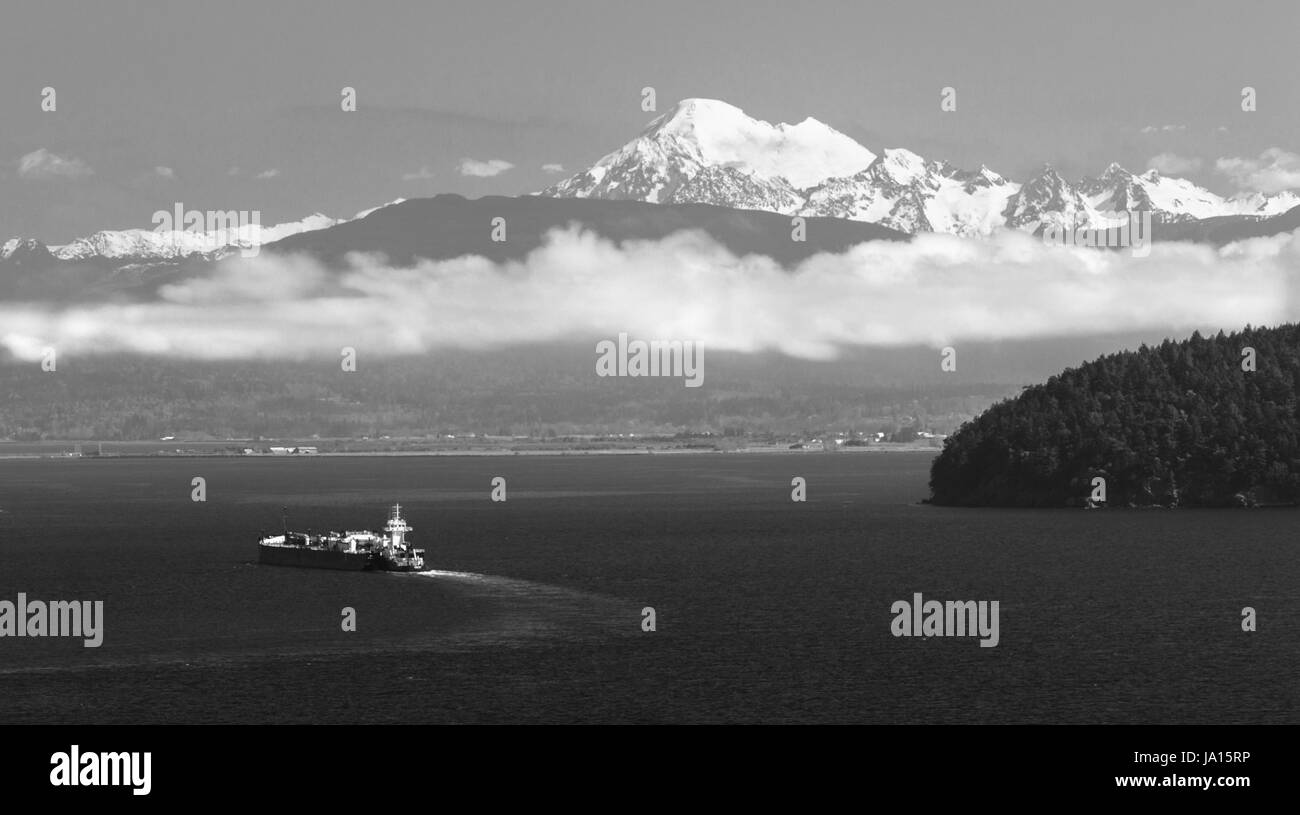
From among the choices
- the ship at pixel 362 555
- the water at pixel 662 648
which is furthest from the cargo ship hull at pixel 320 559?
the water at pixel 662 648

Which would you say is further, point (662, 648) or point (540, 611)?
point (540, 611)

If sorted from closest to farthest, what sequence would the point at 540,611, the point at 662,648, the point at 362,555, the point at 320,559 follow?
the point at 662,648, the point at 540,611, the point at 362,555, the point at 320,559

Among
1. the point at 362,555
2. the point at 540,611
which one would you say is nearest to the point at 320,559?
Answer: the point at 362,555

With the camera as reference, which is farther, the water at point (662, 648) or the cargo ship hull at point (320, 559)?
the cargo ship hull at point (320, 559)

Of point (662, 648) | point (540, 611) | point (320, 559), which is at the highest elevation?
point (320, 559)

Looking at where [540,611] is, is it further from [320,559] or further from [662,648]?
[320,559]

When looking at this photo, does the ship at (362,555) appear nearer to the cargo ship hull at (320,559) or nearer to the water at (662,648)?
the cargo ship hull at (320,559)

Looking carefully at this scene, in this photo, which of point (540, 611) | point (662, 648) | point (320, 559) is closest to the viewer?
point (662, 648)

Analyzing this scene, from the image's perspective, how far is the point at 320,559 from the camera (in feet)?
642

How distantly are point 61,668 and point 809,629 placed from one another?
2196 inches

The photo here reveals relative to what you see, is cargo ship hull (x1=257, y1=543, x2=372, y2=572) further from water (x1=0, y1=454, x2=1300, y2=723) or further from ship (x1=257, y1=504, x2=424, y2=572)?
water (x1=0, y1=454, x2=1300, y2=723)

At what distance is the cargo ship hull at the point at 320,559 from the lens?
191250mm
